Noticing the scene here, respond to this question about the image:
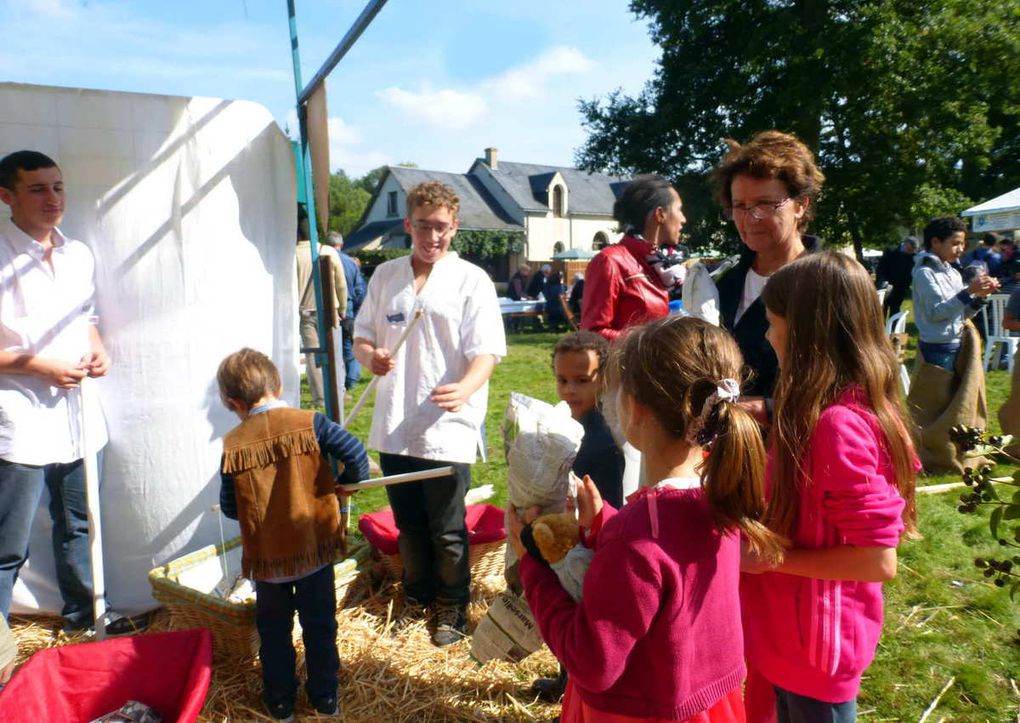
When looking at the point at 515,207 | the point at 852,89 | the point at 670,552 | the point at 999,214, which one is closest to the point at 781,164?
the point at 670,552

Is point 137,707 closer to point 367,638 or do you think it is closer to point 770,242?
point 367,638

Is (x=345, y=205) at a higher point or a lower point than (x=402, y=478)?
higher

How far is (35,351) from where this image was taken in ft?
9.80

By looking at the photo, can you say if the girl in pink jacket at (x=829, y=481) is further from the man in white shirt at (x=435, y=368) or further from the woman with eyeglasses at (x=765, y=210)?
the man in white shirt at (x=435, y=368)

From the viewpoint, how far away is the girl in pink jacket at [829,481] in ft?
5.32

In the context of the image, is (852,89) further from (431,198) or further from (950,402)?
(431,198)

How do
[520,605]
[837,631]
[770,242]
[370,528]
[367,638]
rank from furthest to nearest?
[370,528] < [367,638] < [770,242] < [520,605] < [837,631]

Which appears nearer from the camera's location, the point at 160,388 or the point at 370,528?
the point at 160,388

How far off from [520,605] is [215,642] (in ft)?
5.55

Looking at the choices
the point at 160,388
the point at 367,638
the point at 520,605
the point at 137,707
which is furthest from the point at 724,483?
the point at 160,388

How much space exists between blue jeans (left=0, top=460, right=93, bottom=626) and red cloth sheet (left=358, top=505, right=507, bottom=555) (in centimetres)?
131

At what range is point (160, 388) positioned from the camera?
347 cm

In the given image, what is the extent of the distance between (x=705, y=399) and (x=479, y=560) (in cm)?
258

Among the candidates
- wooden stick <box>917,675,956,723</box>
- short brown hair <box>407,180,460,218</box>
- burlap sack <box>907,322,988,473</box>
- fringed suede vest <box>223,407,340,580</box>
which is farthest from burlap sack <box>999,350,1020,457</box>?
fringed suede vest <box>223,407,340,580</box>
